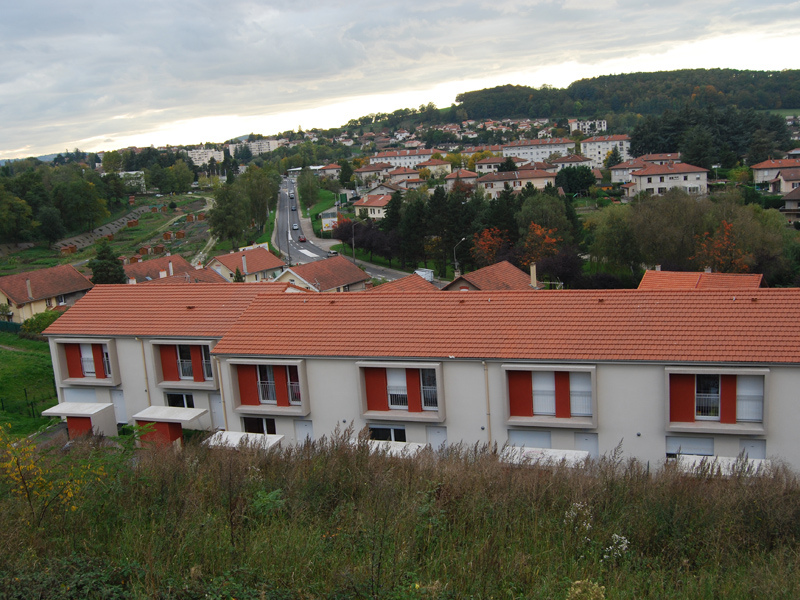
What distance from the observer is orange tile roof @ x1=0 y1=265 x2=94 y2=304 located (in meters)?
39.7

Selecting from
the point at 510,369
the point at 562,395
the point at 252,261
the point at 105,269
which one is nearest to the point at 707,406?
the point at 562,395

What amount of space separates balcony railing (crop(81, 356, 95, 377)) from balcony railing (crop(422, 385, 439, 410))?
11041 mm

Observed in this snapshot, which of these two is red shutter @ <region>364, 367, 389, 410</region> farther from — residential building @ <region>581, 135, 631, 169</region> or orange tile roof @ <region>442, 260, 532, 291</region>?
residential building @ <region>581, 135, 631, 169</region>

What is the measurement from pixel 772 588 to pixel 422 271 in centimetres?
4309

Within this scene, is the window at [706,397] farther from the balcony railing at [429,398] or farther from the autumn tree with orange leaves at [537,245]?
the autumn tree with orange leaves at [537,245]

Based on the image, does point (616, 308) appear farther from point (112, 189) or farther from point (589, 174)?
point (112, 189)

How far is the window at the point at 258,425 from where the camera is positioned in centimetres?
1550

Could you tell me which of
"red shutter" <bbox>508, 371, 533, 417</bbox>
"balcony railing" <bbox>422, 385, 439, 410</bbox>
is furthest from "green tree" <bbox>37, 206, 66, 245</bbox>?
"red shutter" <bbox>508, 371, 533, 417</bbox>

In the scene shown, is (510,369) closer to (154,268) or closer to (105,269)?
(105,269)

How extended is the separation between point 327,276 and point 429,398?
27.0 meters

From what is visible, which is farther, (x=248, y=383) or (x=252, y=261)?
(x=252, y=261)

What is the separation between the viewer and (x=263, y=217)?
257ft

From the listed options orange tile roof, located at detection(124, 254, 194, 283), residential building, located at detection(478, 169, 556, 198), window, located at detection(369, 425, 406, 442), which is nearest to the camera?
window, located at detection(369, 425, 406, 442)

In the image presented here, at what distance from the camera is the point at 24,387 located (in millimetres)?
21750
